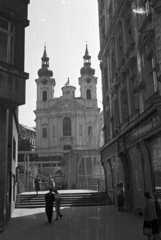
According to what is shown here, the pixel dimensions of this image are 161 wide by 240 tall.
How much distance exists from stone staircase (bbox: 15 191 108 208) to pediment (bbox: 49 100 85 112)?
160 feet

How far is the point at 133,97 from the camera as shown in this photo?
15398 mm

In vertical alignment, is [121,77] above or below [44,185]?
above

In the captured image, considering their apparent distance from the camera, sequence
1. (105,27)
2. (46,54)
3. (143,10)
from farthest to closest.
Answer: (46,54) → (105,27) → (143,10)

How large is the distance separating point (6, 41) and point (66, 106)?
5901cm

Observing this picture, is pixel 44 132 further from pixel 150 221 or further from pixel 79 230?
pixel 150 221

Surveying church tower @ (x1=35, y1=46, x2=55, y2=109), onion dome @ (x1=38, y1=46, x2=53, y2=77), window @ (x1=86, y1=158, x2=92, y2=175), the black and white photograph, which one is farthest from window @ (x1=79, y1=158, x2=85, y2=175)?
onion dome @ (x1=38, y1=46, x2=53, y2=77)

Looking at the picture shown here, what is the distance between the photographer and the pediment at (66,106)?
71.2 m

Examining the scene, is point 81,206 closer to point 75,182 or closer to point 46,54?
point 75,182

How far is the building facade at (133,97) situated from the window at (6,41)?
18.4 ft

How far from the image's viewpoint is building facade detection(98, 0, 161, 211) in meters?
12.3

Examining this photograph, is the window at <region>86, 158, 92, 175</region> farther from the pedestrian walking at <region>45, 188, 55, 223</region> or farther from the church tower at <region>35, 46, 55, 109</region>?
the church tower at <region>35, 46, 55, 109</region>

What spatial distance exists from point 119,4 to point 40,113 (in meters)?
56.9

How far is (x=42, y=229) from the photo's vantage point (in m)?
11.5

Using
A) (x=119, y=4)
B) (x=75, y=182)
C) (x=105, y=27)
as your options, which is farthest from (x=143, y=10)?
(x=75, y=182)
